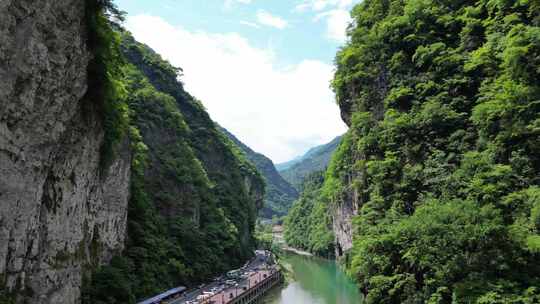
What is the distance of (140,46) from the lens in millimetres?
70938

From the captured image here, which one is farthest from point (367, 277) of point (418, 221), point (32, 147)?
point (32, 147)

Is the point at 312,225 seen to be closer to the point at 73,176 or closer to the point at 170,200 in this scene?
the point at 170,200

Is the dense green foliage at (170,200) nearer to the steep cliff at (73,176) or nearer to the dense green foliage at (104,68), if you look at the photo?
the steep cliff at (73,176)

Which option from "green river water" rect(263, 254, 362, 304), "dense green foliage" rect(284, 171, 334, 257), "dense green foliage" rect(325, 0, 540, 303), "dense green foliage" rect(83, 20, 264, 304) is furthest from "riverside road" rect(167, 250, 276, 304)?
"dense green foliage" rect(284, 171, 334, 257)

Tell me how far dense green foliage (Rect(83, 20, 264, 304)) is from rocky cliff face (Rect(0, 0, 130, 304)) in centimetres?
489

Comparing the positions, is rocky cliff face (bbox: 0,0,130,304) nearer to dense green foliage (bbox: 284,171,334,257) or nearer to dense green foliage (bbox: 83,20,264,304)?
dense green foliage (bbox: 83,20,264,304)

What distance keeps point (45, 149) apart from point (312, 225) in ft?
283

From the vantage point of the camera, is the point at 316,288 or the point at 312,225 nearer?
the point at 316,288

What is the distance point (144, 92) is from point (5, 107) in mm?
39527

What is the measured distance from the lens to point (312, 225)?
99125 millimetres

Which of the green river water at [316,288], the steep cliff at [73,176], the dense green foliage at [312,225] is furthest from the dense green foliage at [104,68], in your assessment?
the dense green foliage at [312,225]

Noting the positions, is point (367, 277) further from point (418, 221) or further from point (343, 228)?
point (343, 228)

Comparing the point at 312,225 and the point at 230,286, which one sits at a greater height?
the point at 312,225

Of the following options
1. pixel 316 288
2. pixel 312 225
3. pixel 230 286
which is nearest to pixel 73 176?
pixel 230 286
